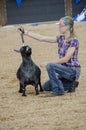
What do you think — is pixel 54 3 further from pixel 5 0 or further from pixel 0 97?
pixel 0 97

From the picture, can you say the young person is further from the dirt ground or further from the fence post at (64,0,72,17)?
the fence post at (64,0,72,17)

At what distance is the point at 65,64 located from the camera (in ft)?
26.3

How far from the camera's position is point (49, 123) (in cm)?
628

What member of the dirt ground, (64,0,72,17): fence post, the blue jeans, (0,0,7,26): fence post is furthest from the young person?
(64,0,72,17): fence post

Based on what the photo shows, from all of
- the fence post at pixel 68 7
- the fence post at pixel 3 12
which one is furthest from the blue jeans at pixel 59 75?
the fence post at pixel 68 7

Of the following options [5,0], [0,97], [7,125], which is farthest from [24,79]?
[5,0]

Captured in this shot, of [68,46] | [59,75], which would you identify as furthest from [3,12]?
[68,46]

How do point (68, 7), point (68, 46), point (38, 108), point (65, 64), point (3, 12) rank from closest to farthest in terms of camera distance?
point (38, 108) → point (68, 46) → point (65, 64) → point (3, 12) → point (68, 7)

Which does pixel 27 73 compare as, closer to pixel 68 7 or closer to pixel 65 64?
pixel 65 64

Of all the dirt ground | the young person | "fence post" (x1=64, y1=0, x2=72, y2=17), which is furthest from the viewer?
"fence post" (x1=64, y1=0, x2=72, y2=17)

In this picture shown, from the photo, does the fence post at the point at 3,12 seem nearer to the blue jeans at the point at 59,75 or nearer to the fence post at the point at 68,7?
the fence post at the point at 68,7

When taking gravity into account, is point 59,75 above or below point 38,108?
above

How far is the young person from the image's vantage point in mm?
7816

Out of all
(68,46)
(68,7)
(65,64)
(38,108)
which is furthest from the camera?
(68,7)
